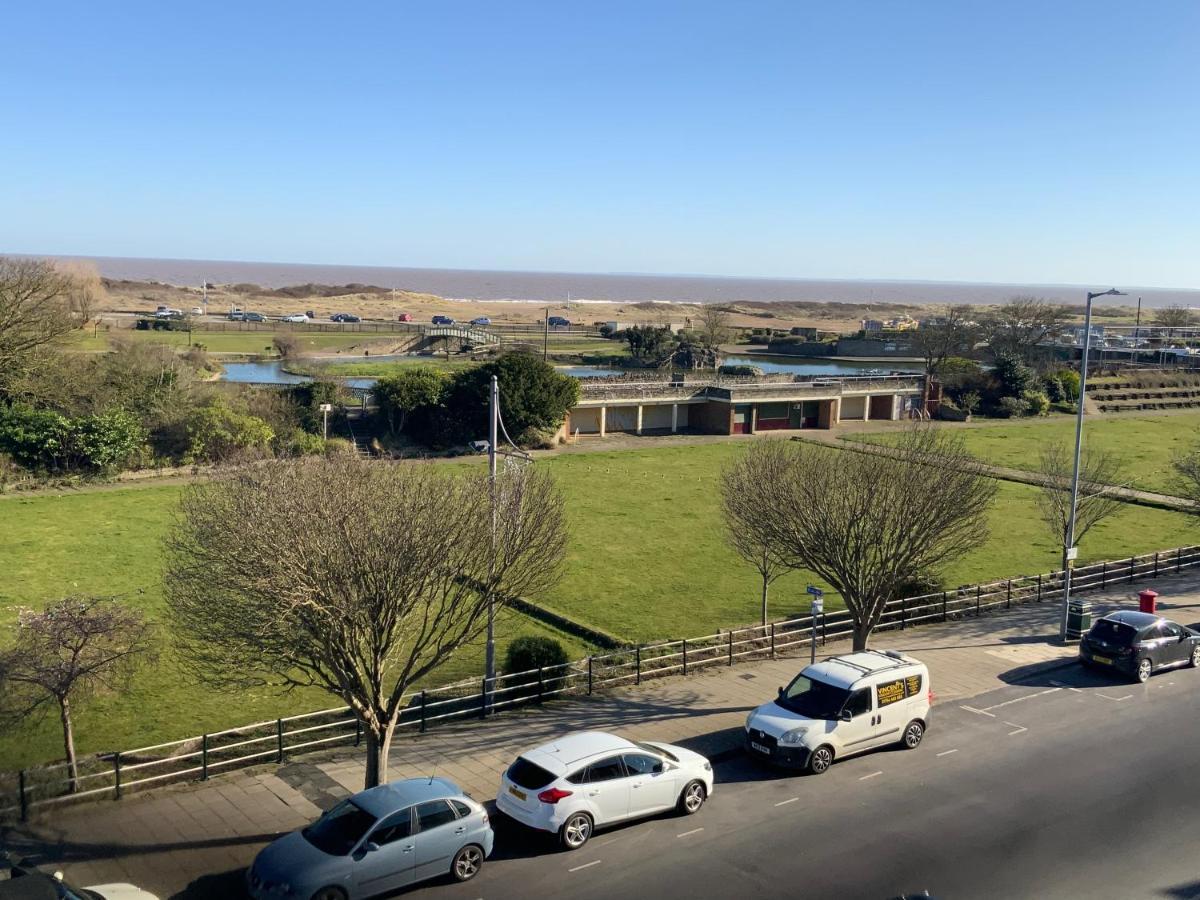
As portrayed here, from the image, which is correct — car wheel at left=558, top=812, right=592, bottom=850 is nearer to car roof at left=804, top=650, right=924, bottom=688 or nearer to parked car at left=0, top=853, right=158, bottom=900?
parked car at left=0, top=853, right=158, bottom=900

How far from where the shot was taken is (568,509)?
40438 millimetres

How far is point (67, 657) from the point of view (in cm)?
1809

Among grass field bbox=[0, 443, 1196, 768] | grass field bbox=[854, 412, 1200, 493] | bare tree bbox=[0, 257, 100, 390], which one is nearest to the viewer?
grass field bbox=[0, 443, 1196, 768]

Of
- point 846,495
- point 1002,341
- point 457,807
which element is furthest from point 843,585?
point 1002,341

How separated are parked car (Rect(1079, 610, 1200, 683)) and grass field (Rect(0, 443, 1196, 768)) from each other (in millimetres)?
7637

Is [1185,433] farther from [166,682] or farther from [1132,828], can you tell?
[166,682]

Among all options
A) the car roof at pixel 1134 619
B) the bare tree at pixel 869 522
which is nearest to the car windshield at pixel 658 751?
the bare tree at pixel 869 522

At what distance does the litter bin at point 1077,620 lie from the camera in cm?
2484

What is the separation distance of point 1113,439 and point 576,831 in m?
60.8

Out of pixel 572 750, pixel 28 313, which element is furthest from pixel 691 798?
pixel 28 313

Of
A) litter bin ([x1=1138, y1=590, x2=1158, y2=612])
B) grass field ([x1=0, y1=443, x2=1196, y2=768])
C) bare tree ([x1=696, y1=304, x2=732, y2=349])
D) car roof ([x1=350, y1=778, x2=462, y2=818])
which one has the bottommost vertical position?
grass field ([x1=0, y1=443, x2=1196, y2=768])

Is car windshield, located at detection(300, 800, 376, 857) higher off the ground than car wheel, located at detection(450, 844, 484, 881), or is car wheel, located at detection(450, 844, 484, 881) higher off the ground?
car windshield, located at detection(300, 800, 376, 857)

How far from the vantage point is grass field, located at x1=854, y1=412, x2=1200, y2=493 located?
5381 cm

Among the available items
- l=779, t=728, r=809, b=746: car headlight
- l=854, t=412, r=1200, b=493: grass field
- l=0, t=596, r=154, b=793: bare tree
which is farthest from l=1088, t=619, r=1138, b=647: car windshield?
l=854, t=412, r=1200, b=493: grass field
